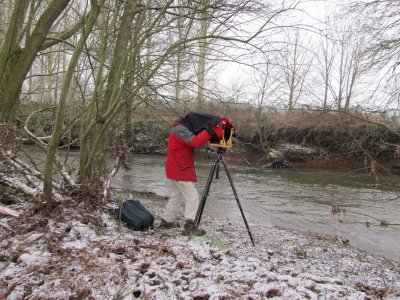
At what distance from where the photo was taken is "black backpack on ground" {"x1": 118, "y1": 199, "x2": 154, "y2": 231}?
17.4 feet

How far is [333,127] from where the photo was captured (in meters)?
18.3

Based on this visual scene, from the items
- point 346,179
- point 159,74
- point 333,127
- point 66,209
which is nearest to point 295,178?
point 346,179

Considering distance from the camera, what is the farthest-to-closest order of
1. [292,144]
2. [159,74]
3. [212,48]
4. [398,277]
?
1. [292,144]
2. [159,74]
3. [212,48]
4. [398,277]

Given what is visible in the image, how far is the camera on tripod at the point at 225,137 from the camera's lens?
4.98 m

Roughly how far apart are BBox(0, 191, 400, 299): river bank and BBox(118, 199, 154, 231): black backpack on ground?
135 millimetres

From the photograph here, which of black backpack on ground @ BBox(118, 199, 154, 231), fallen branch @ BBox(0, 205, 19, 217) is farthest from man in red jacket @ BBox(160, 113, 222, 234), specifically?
fallen branch @ BBox(0, 205, 19, 217)

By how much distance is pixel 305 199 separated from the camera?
34.6 ft

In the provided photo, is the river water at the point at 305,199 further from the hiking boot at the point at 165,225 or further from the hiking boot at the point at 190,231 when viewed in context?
the hiking boot at the point at 165,225

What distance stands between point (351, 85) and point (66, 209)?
1593cm

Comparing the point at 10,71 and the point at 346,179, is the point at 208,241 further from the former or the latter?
the point at 346,179

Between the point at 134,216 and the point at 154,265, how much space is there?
1824 millimetres

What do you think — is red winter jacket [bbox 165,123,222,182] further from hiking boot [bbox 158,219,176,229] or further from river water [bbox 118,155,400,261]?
river water [bbox 118,155,400,261]

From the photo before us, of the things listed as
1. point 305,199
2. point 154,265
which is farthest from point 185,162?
point 305,199

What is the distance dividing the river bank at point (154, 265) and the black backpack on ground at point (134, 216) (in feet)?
0.44
